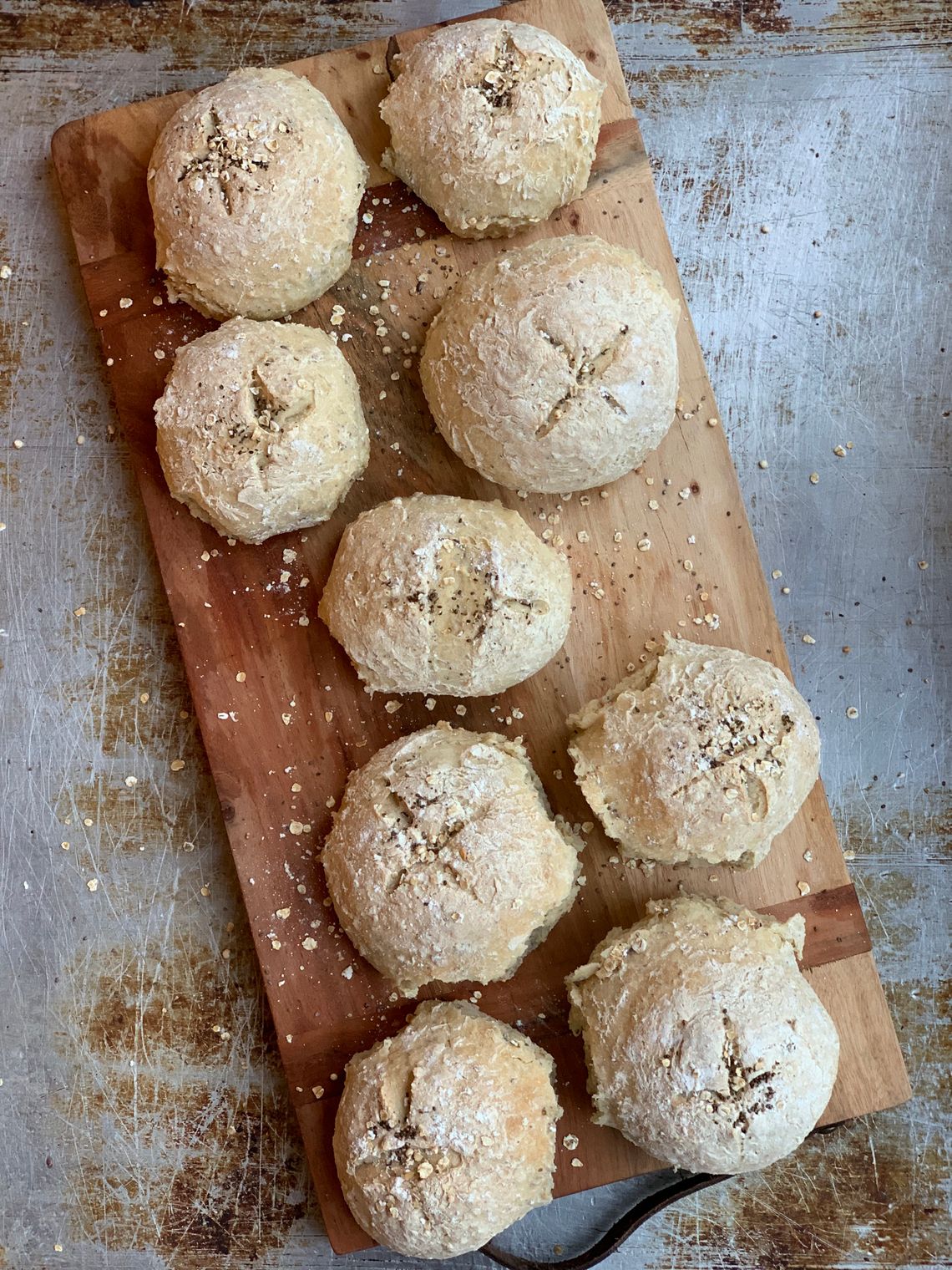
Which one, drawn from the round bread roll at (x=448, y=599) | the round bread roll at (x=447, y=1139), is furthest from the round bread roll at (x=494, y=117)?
the round bread roll at (x=447, y=1139)

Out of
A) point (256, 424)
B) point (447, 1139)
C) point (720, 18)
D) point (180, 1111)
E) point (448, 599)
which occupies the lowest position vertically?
point (180, 1111)

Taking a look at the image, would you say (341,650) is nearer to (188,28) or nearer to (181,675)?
(181,675)

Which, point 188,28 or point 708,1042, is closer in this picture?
point 708,1042

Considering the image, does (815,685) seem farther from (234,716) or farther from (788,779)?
(234,716)

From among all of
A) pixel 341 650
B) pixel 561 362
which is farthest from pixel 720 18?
pixel 341 650

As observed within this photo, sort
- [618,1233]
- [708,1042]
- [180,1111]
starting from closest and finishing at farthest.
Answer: [708,1042], [618,1233], [180,1111]

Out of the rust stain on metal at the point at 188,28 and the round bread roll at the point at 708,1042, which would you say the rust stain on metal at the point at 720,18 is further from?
the round bread roll at the point at 708,1042
